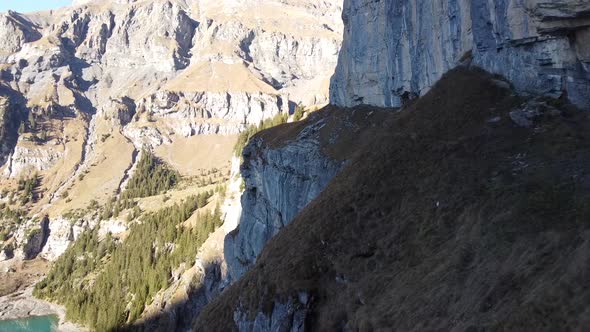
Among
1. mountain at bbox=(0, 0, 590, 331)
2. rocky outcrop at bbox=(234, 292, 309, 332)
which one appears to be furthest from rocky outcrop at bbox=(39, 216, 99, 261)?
rocky outcrop at bbox=(234, 292, 309, 332)

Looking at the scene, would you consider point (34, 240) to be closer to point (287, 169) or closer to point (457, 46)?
point (287, 169)

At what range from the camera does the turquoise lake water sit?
Answer: 11650cm

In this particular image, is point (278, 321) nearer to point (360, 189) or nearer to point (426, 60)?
point (360, 189)

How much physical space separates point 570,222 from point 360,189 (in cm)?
1577

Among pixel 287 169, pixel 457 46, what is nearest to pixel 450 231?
pixel 457 46

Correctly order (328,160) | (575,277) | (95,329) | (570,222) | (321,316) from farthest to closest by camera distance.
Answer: (95,329)
(328,160)
(321,316)
(570,222)
(575,277)

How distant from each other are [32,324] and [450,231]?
12684cm

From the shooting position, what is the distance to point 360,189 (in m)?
33.2

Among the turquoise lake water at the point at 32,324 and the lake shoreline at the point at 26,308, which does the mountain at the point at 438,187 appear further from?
the lake shoreline at the point at 26,308

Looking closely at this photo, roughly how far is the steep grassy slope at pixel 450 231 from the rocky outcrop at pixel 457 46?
1.67m

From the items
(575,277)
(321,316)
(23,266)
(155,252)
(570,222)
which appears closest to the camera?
(575,277)

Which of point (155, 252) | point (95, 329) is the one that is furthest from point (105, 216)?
point (95, 329)

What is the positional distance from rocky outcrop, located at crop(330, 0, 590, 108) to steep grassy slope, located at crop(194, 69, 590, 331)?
65.8 inches

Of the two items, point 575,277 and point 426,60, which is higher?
point 426,60
